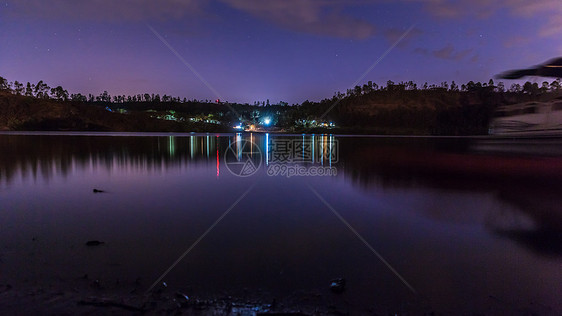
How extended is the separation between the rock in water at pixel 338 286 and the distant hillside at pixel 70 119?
6929 inches

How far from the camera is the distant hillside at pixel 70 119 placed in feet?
527

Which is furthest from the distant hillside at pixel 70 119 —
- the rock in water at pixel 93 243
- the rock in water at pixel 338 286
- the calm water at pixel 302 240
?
the rock in water at pixel 338 286

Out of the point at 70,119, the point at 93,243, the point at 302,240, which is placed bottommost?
the point at 302,240

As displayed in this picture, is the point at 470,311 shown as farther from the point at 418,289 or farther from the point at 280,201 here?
the point at 280,201

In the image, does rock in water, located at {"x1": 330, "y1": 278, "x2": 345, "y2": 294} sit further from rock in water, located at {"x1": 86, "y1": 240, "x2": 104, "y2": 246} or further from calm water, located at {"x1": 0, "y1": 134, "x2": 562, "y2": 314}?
rock in water, located at {"x1": 86, "y1": 240, "x2": 104, "y2": 246}

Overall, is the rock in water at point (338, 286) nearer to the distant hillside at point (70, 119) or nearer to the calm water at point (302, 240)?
the calm water at point (302, 240)

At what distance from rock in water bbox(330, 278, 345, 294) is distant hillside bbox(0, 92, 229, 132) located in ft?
577

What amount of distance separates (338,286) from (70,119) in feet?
659

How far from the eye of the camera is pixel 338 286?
4168 mm

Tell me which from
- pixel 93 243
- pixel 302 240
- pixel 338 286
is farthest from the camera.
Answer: pixel 302 240

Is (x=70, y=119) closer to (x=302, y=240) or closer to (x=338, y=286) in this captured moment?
(x=302, y=240)

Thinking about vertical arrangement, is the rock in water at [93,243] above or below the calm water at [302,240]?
above

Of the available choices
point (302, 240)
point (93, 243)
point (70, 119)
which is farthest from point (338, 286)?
point (70, 119)

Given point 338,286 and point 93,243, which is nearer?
point 338,286
